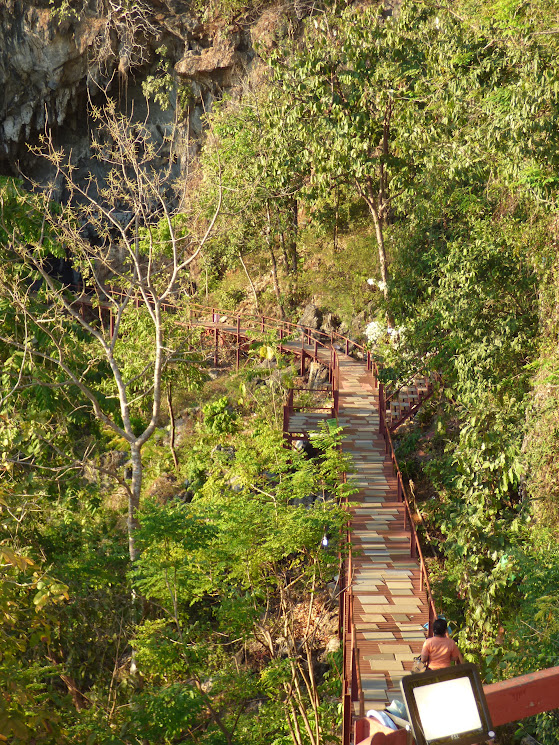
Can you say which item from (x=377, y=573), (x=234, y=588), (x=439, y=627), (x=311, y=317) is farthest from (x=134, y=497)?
(x=311, y=317)

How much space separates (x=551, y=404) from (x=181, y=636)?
669 centimetres

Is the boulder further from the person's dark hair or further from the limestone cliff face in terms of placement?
the person's dark hair

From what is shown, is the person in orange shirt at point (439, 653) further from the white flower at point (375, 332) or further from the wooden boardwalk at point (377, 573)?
the white flower at point (375, 332)

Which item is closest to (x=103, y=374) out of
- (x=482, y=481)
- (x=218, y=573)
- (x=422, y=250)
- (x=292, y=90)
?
(x=218, y=573)

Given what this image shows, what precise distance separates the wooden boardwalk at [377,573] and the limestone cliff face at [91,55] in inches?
845

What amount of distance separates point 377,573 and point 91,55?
2871 cm

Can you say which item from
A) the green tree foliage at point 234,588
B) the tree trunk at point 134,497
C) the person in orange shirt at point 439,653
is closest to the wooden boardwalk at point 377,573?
the green tree foliage at point 234,588

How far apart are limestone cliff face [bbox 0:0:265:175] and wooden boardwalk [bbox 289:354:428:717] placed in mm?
21458

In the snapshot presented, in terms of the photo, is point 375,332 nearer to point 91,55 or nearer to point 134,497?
point 134,497

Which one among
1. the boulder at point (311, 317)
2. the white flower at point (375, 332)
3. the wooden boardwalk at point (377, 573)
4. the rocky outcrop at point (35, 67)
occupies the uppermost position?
the rocky outcrop at point (35, 67)

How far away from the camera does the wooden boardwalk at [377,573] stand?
8.75 metres

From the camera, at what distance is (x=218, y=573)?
33.3ft

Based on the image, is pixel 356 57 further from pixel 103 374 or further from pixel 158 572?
pixel 158 572

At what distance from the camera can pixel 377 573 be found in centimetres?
1092
